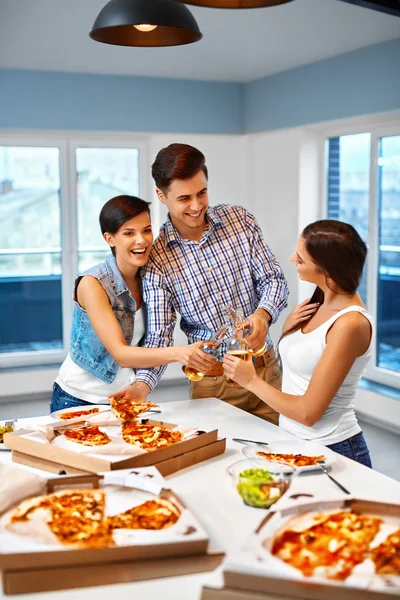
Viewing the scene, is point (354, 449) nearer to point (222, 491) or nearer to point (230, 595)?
point (222, 491)

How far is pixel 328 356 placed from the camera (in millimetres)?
2145

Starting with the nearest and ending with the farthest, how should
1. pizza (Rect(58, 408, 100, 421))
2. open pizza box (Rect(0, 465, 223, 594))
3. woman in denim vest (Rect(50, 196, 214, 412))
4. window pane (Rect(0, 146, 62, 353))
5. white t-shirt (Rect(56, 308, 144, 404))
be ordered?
open pizza box (Rect(0, 465, 223, 594)), pizza (Rect(58, 408, 100, 421)), woman in denim vest (Rect(50, 196, 214, 412)), white t-shirt (Rect(56, 308, 144, 404)), window pane (Rect(0, 146, 62, 353))

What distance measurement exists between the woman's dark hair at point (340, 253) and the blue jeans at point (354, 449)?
1.54 ft

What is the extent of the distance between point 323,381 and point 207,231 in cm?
90

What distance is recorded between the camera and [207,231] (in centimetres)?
281

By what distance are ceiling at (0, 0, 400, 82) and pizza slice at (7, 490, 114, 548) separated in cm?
336

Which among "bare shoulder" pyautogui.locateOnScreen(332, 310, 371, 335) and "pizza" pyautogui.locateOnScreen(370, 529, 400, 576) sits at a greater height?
"bare shoulder" pyautogui.locateOnScreen(332, 310, 371, 335)

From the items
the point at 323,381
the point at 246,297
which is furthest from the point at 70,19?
the point at 323,381

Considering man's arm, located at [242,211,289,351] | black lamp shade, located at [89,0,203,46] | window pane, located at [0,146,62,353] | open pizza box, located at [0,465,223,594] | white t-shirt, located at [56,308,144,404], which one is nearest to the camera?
open pizza box, located at [0,465,223,594]

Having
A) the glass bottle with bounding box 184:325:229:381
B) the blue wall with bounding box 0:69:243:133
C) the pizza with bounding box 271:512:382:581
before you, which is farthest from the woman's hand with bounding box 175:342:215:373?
the blue wall with bounding box 0:69:243:133

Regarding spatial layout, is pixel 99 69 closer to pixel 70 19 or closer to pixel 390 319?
pixel 70 19

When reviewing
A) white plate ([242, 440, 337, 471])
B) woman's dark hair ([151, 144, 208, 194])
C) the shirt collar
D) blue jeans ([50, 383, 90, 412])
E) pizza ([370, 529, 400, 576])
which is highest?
woman's dark hair ([151, 144, 208, 194])

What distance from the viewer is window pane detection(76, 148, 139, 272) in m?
6.12

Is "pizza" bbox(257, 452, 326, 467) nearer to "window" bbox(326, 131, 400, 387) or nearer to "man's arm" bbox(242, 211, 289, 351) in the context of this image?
"man's arm" bbox(242, 211, 289, 351)
